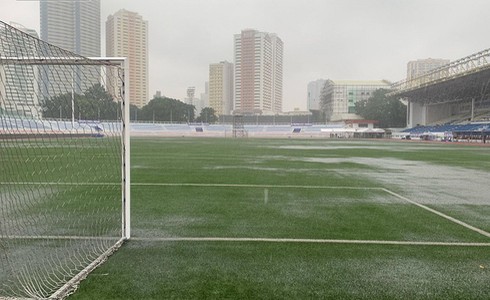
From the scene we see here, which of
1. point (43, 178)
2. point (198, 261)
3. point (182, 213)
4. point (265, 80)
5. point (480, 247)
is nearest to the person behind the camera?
point (198, 261)

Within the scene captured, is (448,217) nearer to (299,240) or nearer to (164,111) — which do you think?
(299,240)

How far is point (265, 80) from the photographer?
12706 cm

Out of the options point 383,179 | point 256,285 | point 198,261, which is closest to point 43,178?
point 198,261

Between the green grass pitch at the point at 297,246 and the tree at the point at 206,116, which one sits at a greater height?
the tree at the point at 206,116

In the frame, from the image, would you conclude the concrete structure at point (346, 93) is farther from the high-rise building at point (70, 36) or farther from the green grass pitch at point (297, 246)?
the green grass pitch at point (297, 246)

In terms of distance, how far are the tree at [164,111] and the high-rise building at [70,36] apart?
79253 millimetres

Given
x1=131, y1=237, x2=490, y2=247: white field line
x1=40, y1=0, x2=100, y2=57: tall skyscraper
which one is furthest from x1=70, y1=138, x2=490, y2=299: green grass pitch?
x1=40, y1=0, x2=100, y2=57: tall skyscraper

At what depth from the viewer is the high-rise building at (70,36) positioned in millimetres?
5348

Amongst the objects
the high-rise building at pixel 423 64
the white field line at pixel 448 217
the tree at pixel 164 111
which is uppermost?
the high-rise building at pixel 423 64

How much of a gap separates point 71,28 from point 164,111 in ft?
281

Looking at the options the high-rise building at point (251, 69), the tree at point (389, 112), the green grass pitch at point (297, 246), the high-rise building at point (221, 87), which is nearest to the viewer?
the green grass pitch at point (297, 246)

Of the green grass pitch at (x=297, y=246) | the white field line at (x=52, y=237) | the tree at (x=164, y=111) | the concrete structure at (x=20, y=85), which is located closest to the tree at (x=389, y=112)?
the tree at (x=164, y=111)

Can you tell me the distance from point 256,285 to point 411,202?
5710 mm

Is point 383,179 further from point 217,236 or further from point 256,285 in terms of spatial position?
point 256,285
